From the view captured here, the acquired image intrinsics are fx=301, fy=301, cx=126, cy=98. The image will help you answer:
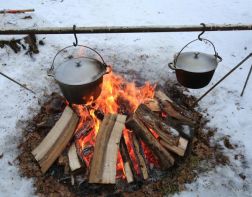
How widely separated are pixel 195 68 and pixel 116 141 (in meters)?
1.62

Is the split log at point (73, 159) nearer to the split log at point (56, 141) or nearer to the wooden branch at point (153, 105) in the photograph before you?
the split log at point (56, 141)

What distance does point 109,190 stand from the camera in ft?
14.6

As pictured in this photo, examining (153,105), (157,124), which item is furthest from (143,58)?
(157,124)

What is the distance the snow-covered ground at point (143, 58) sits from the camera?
15.6 ft

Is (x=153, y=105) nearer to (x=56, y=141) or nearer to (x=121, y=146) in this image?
(x=121, y=146)

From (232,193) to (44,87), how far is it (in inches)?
159

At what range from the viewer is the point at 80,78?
3865 mm

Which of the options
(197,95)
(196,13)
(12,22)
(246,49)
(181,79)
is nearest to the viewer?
(181,79)

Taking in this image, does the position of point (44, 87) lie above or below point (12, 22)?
below

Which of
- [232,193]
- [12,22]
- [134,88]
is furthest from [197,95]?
[12,22]

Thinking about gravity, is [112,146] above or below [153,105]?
below

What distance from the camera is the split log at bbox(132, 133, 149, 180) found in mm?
4512

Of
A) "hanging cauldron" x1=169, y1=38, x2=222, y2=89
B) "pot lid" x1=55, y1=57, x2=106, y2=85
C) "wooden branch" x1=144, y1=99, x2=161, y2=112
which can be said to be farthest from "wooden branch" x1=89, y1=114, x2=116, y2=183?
"hanging cauldron" x1=169, y1=38, x2=222, y2=89

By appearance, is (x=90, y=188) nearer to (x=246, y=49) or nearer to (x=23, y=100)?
(x=23, y=100)
